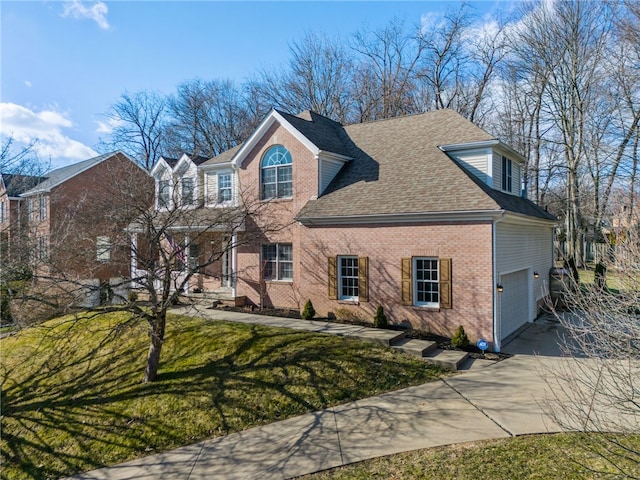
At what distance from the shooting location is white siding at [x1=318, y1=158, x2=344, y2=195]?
1611cm

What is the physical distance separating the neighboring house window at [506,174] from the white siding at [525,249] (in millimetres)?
1760

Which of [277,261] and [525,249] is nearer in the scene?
[525,249]

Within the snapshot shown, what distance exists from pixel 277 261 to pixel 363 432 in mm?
9899

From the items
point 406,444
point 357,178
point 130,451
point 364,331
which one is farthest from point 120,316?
point 406,444

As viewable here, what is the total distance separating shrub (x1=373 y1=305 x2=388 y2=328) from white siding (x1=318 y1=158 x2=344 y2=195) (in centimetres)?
534

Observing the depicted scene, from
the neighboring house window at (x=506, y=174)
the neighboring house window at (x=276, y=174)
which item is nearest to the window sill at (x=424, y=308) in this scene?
the neighboring house window at (x=506, y=174)

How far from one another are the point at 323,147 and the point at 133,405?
36.0 feet

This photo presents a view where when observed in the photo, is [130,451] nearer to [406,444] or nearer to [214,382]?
[214,382]

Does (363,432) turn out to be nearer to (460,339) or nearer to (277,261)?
(460,339)

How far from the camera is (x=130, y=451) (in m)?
8.52

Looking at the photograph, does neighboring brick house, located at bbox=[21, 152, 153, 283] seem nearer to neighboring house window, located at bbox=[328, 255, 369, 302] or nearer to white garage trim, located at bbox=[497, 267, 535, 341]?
neighboring house window, located at bbox=[328, 255, 369, 302]

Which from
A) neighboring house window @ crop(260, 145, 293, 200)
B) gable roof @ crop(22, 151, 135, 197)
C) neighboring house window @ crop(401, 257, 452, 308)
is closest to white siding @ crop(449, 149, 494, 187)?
neighboring house window @ crop(401, 257, 452, 308)

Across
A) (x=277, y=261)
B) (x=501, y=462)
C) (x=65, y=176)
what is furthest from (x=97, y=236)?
(x=65, y=176)

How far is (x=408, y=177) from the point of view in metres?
14.6
